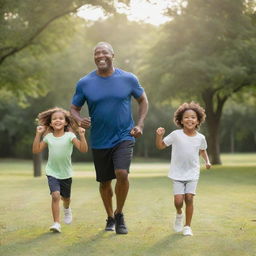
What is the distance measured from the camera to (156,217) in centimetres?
876

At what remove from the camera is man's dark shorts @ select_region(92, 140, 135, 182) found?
7172mm

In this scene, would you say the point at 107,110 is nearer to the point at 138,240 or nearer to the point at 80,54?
the point at 138,240

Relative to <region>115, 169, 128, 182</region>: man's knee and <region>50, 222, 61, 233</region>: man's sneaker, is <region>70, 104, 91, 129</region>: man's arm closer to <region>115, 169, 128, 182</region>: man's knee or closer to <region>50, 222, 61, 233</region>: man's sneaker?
<region>115, 169, 128, 182</region>: man's knee

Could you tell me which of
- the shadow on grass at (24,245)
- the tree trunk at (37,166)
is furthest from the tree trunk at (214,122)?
the shadow on grass at (24,245)

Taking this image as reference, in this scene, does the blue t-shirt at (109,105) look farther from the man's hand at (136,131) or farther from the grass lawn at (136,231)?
the grass lawn at (136,231)

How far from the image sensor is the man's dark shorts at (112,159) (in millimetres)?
7172

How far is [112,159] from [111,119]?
55 centimetres

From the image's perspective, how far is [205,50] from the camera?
24.2 meters

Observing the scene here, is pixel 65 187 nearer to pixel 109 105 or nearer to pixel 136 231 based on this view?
pixel 136 231

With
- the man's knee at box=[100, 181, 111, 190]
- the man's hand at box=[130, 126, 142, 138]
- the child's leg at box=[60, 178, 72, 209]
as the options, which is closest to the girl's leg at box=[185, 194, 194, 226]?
the man's hand at box=[130, 126, 142, 138]

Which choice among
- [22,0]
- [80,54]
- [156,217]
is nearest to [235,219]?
[156,217]

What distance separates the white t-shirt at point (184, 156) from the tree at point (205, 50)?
52.9ft

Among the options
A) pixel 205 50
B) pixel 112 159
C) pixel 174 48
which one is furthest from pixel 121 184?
pixel 174 48

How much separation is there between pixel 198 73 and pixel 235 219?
15.6 m
